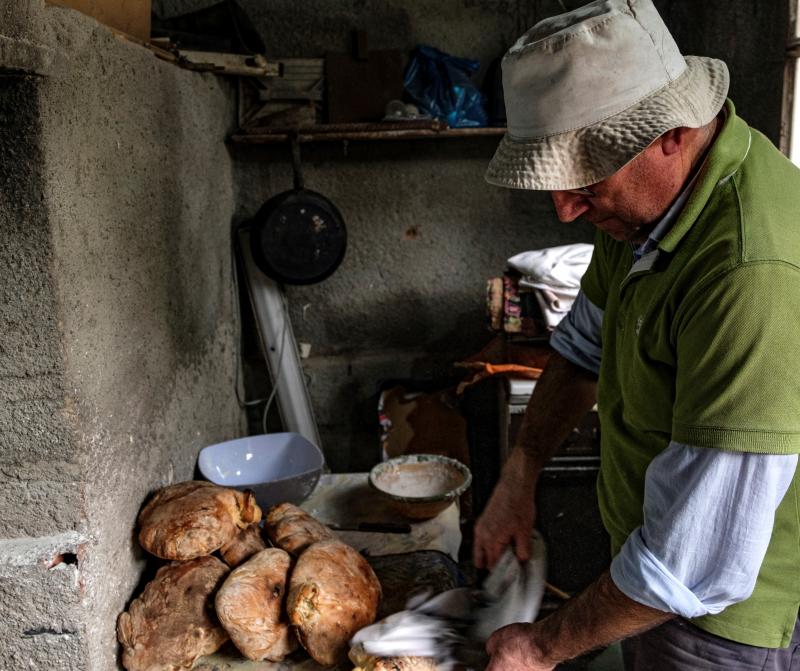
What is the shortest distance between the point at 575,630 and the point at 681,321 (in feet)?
1.74

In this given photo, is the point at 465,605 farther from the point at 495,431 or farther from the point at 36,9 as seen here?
the point at 495,431

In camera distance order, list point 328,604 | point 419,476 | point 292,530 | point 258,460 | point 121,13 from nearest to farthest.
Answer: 1. point 328,604
2. point 292,530
3. point 121,13
4. point 419,476
5. point 258,460

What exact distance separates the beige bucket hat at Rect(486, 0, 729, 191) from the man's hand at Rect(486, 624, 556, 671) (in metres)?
0.77

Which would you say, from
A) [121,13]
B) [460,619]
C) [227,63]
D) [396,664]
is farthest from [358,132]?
[396,664]

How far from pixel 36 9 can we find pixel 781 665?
1741 millimetres

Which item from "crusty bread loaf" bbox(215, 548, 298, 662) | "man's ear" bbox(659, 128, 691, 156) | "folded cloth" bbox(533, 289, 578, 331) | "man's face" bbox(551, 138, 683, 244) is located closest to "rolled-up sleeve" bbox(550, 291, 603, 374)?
"man's face" bbox(551, 138, 683, 244)

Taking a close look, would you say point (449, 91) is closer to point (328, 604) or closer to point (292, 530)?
point (292, 530)

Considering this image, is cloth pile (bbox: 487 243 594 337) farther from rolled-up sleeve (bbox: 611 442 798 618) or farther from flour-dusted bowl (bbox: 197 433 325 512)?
rolled-up sleeve (bbox: 611 442 798 618)

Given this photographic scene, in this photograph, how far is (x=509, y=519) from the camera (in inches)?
64.8

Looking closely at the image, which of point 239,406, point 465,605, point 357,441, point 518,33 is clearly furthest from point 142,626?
point 518,33

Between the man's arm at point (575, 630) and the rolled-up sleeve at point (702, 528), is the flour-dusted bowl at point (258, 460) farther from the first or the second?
the rolled-up sleeve at point (702, 528)

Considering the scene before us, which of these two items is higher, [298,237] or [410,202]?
[410,202]

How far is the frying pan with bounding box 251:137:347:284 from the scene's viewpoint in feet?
10.4

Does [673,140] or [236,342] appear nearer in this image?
[673,140]
